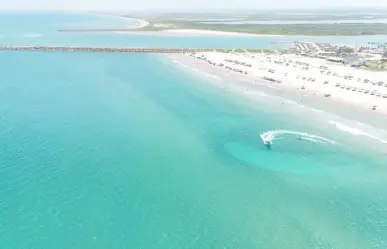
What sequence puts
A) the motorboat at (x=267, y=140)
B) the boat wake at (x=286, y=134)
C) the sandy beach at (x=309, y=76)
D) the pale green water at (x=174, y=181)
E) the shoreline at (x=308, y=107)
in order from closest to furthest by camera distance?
the pale green water at (x=174, y=181) < the motorboat at (x=267, y=140) < the boat wake at (x=286, y=134) < the shoreline at (x=308, y=107) < the sandy beach at (x=309, y=76)

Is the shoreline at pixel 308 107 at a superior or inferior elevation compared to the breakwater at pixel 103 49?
inferior

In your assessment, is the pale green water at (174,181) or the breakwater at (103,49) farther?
the breakwater at (103,49)

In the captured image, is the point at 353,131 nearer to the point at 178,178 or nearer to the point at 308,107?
the point at 308,107

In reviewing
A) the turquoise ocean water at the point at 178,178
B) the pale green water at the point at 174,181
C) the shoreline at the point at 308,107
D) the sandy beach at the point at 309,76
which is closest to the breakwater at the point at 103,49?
the sandy beach at the point at 309,76

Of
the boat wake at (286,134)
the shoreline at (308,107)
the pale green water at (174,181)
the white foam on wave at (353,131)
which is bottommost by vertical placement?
the pale green water at (174,181)

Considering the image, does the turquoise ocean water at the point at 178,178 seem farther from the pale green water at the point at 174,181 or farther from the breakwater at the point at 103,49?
→ the breakwater at the point at 103,49

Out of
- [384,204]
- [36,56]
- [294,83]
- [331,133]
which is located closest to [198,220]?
[384,204]

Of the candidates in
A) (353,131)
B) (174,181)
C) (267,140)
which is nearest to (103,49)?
(267,140)
